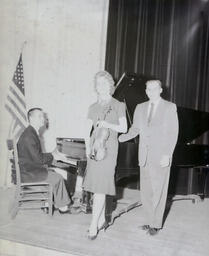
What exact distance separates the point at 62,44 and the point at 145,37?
1.31m

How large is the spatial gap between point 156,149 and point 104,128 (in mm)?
558

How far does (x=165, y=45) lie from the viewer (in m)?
4.80

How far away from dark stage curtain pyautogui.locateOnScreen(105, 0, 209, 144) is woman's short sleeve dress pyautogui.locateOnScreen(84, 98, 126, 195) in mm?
2379

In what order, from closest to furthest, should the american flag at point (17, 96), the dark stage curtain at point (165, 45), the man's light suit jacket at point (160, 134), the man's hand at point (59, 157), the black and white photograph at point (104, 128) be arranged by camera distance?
the black and white photograph at point (104, 128) → the man's light suit jacket at point (160, 134) → the man's hand at point (59, 157) → the american flag at point (17, 96) → the dark stage curtain at point (165, 45)

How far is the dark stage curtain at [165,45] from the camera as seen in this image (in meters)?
4.65

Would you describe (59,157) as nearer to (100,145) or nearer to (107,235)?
(100,145)

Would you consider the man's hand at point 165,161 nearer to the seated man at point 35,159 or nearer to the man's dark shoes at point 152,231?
the man's dark shoes at point 152,231

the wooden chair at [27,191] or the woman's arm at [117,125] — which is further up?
the woman's arm at [117,125]

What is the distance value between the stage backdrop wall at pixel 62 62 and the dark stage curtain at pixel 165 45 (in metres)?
0.26

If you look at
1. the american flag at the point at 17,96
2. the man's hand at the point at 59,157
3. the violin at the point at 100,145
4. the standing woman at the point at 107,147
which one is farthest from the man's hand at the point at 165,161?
the american flag at the point at 17,96

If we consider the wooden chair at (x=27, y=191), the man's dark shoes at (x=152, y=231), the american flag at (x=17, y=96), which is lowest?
the man's dark shoes at (x=152, y=231)

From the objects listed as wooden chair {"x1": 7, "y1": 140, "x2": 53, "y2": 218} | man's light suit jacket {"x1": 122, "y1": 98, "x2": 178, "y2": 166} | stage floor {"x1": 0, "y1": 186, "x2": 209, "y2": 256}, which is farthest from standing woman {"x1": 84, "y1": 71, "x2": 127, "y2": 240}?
wooden chair {"x1": 7, "y1": 140, "x2": 53, "y2": 218}

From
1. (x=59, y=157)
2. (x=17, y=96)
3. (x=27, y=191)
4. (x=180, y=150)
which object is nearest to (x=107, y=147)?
(x=59, y=157)

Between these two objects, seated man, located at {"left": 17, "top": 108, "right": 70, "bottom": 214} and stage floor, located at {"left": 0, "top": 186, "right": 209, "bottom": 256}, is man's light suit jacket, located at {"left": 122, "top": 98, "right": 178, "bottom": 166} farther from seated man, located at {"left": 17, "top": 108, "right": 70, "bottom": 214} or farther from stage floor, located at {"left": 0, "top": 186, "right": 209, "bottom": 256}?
seated man, located at {"left": 17, "top": 108, "right": 70, "bottom": 214}
